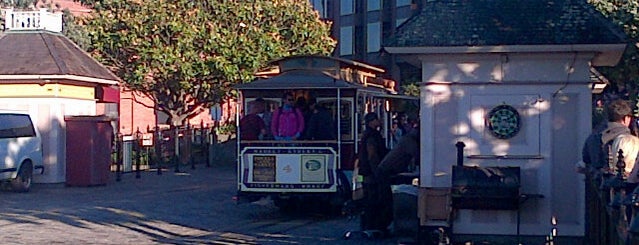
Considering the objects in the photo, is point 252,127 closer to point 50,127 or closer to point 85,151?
point 85,151

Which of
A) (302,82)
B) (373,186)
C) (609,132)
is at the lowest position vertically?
(373,186)

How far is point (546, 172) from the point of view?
1349 centimetres

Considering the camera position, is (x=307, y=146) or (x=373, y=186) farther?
(x=307, y=146)

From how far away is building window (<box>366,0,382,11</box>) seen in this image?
218ft

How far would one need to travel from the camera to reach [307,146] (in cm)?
1884

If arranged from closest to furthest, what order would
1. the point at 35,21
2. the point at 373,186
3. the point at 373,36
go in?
the point at 373,186
the point at 35,21
the point at 373,36

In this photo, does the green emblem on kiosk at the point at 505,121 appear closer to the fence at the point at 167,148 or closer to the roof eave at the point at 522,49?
the roof eave at the point at 522,49

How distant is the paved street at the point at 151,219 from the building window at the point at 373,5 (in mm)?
40477

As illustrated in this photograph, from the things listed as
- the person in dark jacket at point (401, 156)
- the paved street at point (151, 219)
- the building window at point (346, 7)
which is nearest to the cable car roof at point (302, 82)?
the paved street at point (151, 219)

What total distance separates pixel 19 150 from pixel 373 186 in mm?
12207

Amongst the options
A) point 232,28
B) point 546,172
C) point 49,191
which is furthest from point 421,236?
point 232,28

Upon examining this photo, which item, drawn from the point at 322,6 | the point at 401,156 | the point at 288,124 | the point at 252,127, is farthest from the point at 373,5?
the point at 401,156

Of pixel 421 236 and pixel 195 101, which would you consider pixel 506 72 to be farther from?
pixel 195 101

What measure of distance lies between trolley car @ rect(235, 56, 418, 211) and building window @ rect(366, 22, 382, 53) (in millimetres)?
45536
